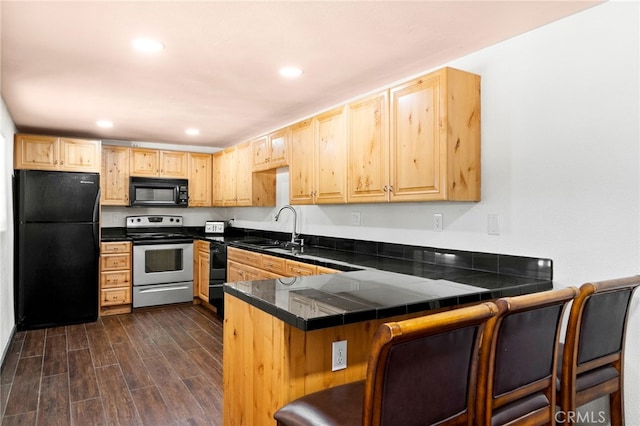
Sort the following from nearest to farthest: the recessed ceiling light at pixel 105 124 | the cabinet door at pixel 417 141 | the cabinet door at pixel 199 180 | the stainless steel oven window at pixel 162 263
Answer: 1. the cabinet door at pixel 417 141
2. the recessed ceiling light at pixel 105 124
3. the stainless steel oven window at pixel 162 263
4. the cabinet door at pixel 199 180

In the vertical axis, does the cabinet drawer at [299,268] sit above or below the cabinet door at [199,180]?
below

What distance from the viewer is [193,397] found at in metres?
2.79

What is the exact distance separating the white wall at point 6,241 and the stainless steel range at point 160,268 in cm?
131

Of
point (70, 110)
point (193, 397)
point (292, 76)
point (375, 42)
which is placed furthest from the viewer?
point (70, 110)

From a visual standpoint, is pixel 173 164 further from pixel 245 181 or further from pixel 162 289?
pixel 162 289

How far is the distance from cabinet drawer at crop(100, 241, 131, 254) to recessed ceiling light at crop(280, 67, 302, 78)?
11.0 ft

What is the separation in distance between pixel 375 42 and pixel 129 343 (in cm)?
348

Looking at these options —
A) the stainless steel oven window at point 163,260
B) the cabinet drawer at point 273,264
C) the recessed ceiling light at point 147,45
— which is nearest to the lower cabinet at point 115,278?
the stainless steel oven window at point 163,260

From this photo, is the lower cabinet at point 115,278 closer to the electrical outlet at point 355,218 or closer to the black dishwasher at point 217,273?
the black dishwasher at point 217,273

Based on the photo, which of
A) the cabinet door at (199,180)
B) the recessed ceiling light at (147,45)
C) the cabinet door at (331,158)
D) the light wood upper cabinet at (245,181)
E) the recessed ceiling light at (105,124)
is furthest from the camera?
the cabinet door at (199,180)

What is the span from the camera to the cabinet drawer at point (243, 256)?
400cm

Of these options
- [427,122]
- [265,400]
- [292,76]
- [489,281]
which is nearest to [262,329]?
[265,400]

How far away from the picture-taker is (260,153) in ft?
15.3

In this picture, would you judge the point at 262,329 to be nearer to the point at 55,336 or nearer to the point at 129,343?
the point at 129,343
